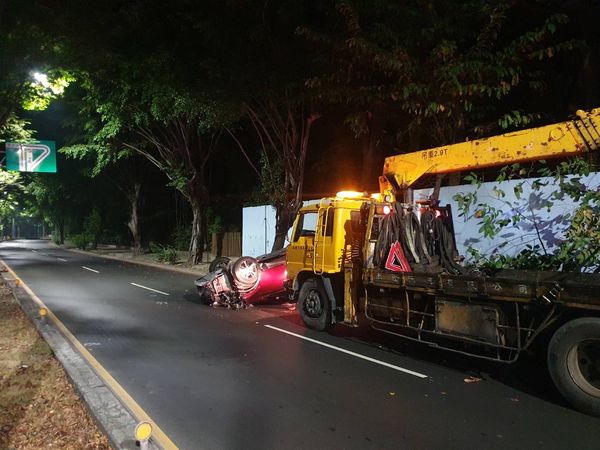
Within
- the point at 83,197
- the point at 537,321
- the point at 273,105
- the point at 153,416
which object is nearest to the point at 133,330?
the point at 153,416

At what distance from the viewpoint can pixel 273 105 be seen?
1638cm

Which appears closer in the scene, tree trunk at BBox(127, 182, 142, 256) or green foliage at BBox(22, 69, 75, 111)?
green foliage at BBox(22, 69, 75, 111)

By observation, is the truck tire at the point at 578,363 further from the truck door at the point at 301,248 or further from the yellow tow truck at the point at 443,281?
the truck door at the point at 301,248

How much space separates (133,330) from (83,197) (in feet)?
112

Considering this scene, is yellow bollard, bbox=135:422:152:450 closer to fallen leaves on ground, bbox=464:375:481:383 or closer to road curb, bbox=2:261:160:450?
road curb, bbox=2:261:160:450

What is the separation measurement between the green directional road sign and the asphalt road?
997cm

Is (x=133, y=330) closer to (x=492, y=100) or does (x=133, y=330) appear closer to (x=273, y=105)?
(x=273, y=105)

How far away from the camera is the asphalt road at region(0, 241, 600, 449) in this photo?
4.79 metres

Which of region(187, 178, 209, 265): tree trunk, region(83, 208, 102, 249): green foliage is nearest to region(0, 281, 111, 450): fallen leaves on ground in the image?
region(187, 178, 209, 265): tree trunk

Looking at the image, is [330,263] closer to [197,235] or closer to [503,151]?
[503,151]

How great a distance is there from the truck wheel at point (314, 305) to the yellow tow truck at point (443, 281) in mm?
20

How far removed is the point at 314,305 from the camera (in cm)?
973

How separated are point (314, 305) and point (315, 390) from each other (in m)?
3.64

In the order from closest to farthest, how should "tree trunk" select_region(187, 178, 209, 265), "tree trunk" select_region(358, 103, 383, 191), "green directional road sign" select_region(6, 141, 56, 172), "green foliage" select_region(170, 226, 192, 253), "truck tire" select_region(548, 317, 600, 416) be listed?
"truck tire" select_region(548, 317, 600, 416) → "tree trunk" select_region(358, 103, 383, 191) → "green directional road sign" select_region(6, 141, 56, 172) → "tree trunk" select_region(187, 178, 209, 265) → "green foliage" select_region(170, 226, 192, 253)
